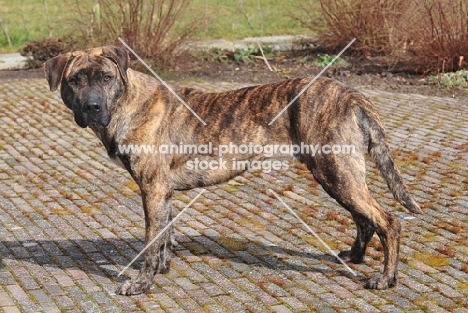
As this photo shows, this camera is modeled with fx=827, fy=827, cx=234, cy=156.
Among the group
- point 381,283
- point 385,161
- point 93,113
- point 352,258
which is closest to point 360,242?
point 352,258

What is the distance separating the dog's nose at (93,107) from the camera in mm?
6070

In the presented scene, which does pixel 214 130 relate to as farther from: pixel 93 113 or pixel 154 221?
pixel 93 113

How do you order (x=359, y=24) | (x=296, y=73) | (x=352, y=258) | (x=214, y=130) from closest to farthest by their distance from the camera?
1. (x=214, y=130)
2. (x=352, y=258)
3. (x=296, y=73)
4. (x=359, y=24)

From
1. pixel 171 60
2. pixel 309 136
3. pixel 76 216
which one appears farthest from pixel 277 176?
pixel 171 60

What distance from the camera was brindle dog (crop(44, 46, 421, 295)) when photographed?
6238mm

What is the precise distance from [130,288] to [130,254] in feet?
2.74

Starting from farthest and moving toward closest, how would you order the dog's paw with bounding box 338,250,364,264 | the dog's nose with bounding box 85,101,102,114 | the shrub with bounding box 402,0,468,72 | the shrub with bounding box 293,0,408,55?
the shrub with bounding box 293,0,408,55 → the shrub with bounding box 402,0,468,72 → the dog's paw with bounding box 338,250,364,264 → the dog's nose with bounding box 85,101,102,114

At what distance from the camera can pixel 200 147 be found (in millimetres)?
6641

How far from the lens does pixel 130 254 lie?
7.07m

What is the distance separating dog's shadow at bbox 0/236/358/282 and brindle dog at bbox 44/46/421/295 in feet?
1.08

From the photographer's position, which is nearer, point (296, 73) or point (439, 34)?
point (439, 34)

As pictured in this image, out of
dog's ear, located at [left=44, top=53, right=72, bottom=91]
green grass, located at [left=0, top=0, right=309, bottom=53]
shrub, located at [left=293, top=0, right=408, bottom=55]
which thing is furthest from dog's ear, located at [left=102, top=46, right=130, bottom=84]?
green grass, located at [left=0, top=0, right=309, bottom=53]

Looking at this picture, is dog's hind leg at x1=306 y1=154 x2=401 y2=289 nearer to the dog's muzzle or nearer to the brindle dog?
the brindle dog

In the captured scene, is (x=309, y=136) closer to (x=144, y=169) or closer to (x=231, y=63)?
(x=144, y=169)
